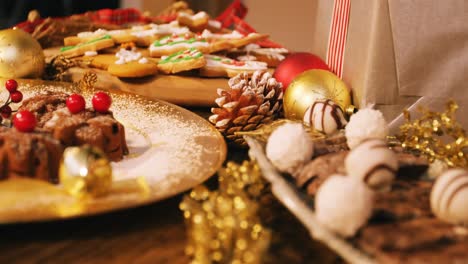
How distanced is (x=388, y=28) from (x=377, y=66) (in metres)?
0.07

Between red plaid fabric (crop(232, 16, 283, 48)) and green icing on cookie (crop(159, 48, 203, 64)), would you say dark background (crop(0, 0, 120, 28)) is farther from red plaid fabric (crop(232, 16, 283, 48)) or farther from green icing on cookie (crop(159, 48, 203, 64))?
green icing on cookie (crop(159, 48, 203, 64))

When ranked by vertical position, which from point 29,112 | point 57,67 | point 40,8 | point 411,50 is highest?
point 411,50

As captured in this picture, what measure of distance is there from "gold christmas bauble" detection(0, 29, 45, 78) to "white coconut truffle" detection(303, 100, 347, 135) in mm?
732

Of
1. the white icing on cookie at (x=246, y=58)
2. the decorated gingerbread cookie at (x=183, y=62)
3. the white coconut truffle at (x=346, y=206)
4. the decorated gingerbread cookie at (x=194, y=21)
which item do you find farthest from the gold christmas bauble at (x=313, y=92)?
the decorated gingerbread cookie at (x=194, y=21)

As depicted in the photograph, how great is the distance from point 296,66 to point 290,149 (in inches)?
22.2

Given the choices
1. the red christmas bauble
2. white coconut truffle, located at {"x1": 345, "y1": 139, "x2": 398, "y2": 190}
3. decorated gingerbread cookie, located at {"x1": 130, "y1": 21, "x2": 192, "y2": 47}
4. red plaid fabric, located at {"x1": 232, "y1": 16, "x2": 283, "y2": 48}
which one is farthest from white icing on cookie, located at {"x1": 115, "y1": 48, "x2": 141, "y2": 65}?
white coconut truffle, located at {"x1": 345, "y1": 139, "x2": 398, "y2": 190}

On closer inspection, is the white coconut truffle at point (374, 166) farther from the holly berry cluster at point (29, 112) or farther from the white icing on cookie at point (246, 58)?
the white icing on cookie at point (246, 58)

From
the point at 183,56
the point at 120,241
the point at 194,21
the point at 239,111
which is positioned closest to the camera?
the point at 120,241

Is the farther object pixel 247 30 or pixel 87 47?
pixel 247 30

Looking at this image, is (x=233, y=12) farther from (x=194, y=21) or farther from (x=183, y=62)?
(x=183, y=62)

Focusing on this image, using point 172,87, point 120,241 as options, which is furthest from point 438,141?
point 172,87

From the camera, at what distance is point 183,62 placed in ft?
4.29

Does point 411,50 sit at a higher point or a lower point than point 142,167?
higher

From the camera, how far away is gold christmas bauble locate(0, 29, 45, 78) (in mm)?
1285
